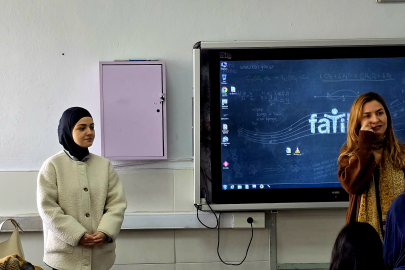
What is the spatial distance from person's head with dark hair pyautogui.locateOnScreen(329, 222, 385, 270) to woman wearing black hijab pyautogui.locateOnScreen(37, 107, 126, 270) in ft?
4.16

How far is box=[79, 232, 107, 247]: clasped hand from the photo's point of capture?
210cm

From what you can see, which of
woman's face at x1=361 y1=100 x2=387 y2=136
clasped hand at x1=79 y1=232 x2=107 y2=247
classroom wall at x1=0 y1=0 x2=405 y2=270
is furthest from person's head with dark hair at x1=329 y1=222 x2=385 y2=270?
classroom wall at x1=0 y1=0 x2=405 y2=270

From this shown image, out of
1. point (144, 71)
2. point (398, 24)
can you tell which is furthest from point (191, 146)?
point (398, 24)

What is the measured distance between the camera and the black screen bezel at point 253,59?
274cm

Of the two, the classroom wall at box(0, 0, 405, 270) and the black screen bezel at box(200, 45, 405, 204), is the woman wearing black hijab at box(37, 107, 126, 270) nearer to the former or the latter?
the classroom wall at box(0, 0, 405, 270)

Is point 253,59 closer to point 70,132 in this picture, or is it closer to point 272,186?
point 272,186

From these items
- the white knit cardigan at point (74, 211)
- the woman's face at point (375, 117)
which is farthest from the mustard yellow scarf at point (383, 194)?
the white knit cardigan at point (74, 211)

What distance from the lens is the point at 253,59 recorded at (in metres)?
2.77

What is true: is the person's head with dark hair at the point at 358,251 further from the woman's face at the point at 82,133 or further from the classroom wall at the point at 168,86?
the classroom wall at the point at 168,86

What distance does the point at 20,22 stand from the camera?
284cm

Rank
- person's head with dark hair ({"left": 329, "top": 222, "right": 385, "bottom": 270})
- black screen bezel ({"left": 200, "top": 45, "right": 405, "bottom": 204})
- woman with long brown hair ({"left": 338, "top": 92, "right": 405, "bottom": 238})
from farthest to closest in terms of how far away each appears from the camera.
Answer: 1. black screen bezel ({"left": 200, "top": 45, "right": 405, "bottom": 204})
2. woman with long brown hair ({"left": 338, "top": 92, "right": 405, "bottom": 238})
3. person's head with dark hair ({"left": 329, "top": 222, "right": 385, "bottom": 270})

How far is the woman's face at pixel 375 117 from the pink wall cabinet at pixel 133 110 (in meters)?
1.32

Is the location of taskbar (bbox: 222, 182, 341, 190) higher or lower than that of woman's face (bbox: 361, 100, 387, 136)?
lower

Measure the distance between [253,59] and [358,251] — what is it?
178 centimetres
